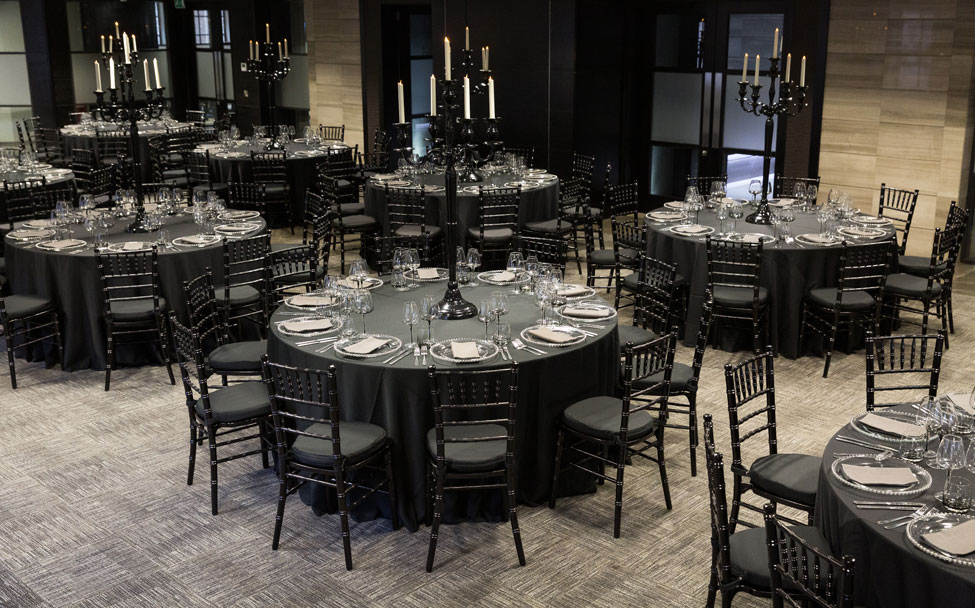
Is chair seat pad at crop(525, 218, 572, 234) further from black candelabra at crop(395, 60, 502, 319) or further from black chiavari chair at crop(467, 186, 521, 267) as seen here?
black candelabra at crop(395, 60, 502, 319)

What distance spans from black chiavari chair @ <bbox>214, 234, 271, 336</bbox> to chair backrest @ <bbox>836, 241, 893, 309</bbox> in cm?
432

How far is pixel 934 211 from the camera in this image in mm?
10250

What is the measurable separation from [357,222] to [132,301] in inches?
119

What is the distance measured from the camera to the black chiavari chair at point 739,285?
7.44 metres

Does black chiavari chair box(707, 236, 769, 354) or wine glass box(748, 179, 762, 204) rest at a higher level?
wine glass box(748, 179, 762, 204)

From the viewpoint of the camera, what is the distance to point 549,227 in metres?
9.91

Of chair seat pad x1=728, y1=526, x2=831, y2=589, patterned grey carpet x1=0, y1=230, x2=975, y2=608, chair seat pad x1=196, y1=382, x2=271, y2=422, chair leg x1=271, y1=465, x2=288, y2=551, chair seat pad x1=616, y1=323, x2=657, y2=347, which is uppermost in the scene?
chair seat pad x1=616, y1=323, x2=657, y2=347

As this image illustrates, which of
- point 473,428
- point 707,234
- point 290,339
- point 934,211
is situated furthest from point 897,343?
point 290,339

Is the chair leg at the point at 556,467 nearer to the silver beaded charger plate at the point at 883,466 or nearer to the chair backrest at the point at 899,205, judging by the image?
the silver beaded charger plate at the point at 883,466

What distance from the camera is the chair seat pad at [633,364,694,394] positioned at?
18.4 feet

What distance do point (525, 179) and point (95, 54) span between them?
10.2 meters

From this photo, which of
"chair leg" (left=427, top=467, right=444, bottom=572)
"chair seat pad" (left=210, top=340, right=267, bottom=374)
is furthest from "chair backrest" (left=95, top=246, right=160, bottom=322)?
"chair leg" (left=427, top=467, right=444, bottom=572)

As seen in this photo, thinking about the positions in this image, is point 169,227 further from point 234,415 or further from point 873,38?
point 873,38

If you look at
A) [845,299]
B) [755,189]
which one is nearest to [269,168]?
→ [755,189]
